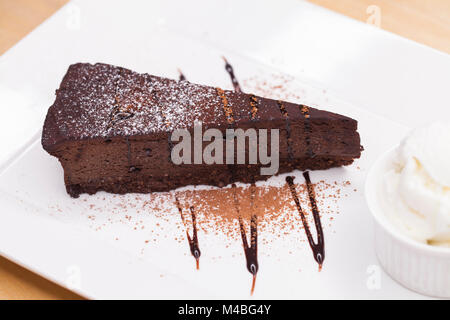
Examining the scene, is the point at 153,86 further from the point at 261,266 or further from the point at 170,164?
the point at 261,266

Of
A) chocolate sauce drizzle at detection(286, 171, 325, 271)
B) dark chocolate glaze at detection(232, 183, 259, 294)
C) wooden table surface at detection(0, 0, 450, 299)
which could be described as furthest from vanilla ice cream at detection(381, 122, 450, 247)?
wooden table surface at detection(0, 0, 450, 299)

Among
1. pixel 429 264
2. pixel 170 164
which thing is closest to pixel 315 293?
pixel 429 264

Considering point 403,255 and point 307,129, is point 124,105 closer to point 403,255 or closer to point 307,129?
point 307,129

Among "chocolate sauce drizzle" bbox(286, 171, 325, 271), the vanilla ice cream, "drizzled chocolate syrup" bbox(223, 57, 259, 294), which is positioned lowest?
"drizzled chocolate syrup" bbox(223, 57, 259, 294)

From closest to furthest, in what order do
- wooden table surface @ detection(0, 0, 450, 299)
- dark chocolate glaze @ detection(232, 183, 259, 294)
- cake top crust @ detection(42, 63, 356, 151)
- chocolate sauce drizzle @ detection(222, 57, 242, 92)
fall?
dark chocolate glaze @ detection(232, 183, 259, 294), cake top crust @ detection(42, 63, 356, 151), chocolate sauce drizzle @ detection(222, 57, 242, 92), wooden table surface @ detection(0, 0, 450, 299)

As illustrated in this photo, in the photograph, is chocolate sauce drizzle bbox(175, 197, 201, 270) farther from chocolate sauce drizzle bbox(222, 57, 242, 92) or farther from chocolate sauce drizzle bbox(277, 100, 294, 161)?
chocolate sauce drizzle bbox(222, 57, 242, 92)

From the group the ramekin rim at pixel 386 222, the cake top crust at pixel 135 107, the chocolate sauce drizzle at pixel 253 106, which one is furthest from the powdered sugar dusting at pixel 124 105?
the ramekin rim at pixel 386 222

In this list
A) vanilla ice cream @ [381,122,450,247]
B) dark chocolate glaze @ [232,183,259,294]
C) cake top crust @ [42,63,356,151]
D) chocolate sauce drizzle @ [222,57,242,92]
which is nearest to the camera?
vanilla ice cream @ [381,122,450,247]

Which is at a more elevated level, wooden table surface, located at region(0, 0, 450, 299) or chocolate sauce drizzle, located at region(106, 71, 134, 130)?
wooden table surface, located at region(0, 0, 450, 299)

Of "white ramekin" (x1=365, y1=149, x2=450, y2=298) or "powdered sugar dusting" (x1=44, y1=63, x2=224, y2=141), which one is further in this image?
"powdered sugar dusting" (x1=44, y1=63, x2=224, y2=141)
